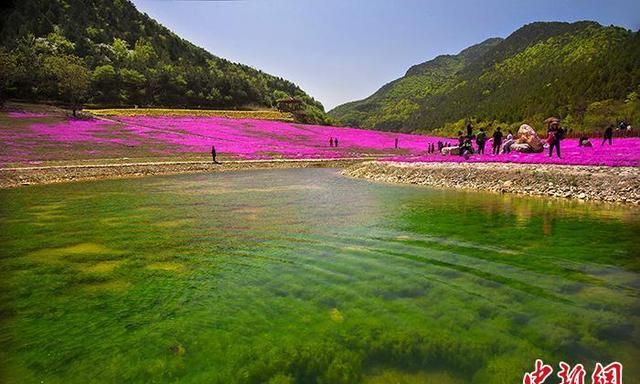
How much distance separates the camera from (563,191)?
21344 millimetres

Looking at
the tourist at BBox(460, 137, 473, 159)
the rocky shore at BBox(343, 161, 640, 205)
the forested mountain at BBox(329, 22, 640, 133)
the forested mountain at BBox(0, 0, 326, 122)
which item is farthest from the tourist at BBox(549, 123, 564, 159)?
the forested mountain at BBox(0, 0, 326, 122)

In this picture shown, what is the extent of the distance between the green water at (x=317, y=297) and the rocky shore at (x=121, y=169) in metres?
18.0

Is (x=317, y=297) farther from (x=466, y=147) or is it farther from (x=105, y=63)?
(x=105, y=63)

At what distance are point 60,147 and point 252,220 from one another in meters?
35.9

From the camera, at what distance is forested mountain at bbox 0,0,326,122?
70375 millimetres

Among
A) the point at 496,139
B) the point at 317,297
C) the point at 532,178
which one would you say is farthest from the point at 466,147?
the point at 317,297

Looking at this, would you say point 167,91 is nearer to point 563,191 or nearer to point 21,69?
point 21,69

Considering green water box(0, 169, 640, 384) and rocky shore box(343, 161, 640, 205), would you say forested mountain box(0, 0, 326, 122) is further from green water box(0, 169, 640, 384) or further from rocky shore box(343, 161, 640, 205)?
green water box(0, 169, 640, 384)

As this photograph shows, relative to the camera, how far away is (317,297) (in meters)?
8.19

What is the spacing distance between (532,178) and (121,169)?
3246 cm

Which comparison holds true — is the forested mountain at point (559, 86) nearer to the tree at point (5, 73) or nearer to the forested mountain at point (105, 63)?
the forested mountain at point (105, 63)

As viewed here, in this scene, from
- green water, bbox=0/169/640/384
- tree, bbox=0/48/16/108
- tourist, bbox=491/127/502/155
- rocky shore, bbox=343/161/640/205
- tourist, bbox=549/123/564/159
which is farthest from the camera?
tree, bbox=0/48/16/108

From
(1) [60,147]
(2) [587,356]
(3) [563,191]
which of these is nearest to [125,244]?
(2) [587,356]

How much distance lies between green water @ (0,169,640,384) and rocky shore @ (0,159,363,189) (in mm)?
17966
